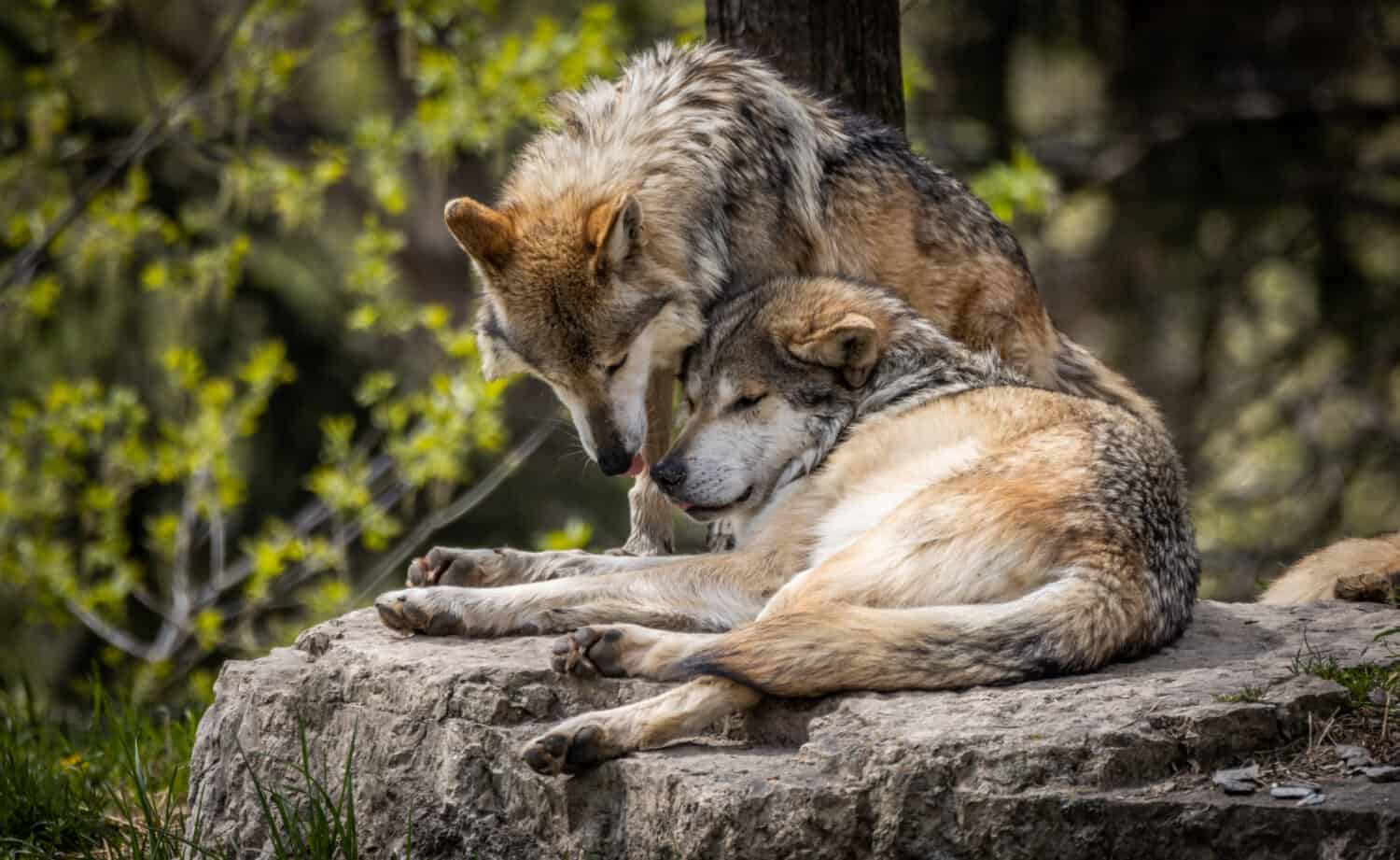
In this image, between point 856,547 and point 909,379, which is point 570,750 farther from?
point 909,379

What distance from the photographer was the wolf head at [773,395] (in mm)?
4680

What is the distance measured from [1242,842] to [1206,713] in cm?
35

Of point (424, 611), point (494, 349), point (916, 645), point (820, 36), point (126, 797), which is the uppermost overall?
point (820, 36)

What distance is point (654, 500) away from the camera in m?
5.34

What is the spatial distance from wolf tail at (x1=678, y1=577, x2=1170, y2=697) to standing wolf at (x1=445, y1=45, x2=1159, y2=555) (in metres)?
1.40

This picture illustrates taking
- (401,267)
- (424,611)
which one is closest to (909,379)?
(424,611)

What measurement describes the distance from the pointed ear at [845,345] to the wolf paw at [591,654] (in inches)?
52.9

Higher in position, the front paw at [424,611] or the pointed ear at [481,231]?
the pointed ear at [481,231]

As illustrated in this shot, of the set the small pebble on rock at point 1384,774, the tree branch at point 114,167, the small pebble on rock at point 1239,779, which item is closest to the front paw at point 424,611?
the small pebble on rock at point 1239,779

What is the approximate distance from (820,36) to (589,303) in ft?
5.94

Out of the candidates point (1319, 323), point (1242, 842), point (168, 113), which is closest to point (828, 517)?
point (1242, 842)

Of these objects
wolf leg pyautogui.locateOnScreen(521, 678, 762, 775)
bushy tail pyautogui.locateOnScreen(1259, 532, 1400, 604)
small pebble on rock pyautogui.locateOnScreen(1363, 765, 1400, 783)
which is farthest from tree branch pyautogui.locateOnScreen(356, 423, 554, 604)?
small pebble on rock pyautogui.locateOnScreen(1363, 765, 1400, 783)

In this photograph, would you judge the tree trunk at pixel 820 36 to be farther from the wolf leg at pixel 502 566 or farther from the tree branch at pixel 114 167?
the tree branch at pixel 114 167

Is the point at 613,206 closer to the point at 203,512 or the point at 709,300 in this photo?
the point at 709,300
